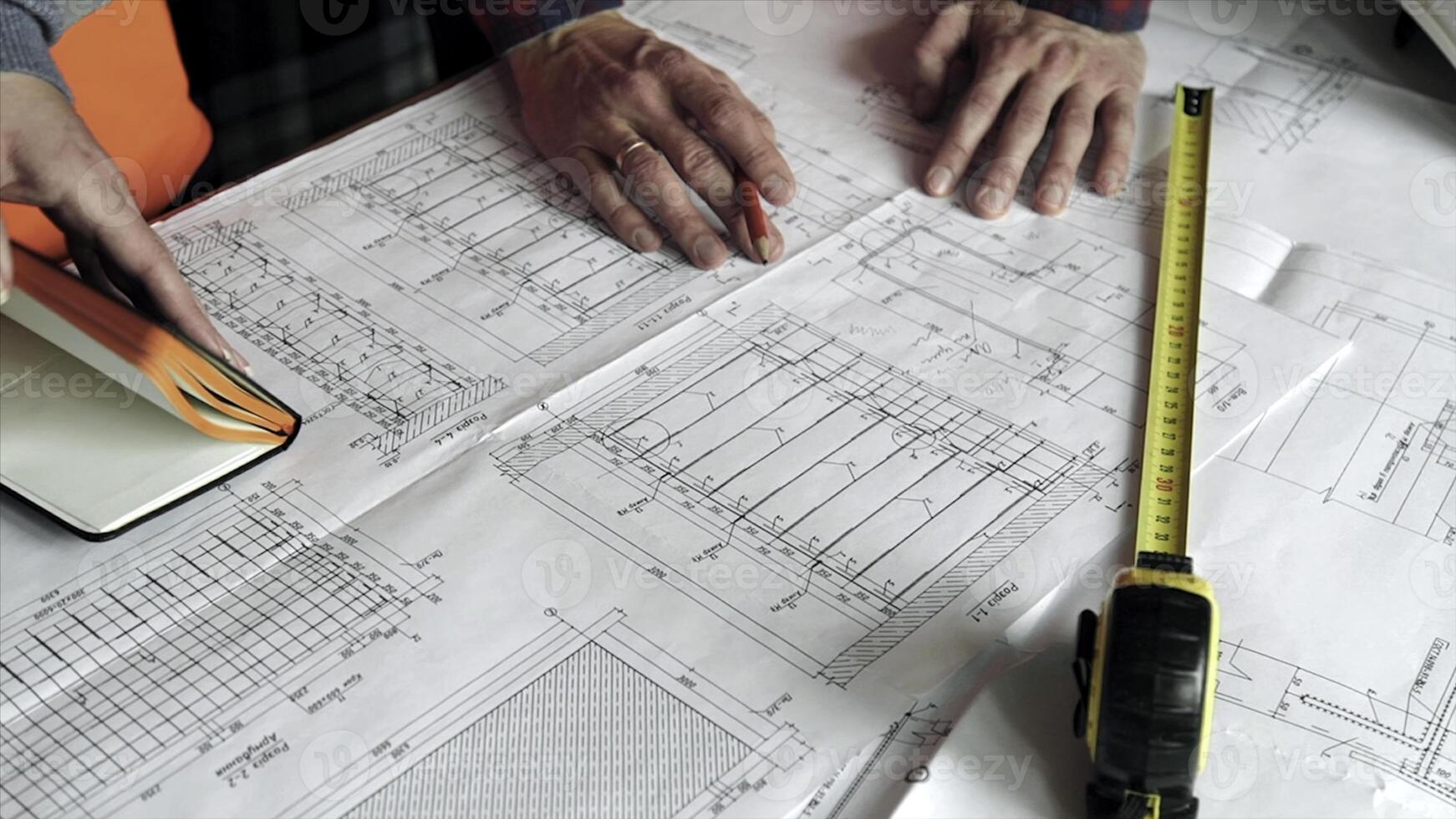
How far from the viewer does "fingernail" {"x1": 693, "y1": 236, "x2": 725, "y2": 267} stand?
1045 millimetres

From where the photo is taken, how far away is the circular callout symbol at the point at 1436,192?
1.11 m

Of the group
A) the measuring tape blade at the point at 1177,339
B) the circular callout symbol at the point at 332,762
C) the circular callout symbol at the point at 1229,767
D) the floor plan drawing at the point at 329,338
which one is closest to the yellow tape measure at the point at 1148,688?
the circular callout symbol at the point at 1229,767

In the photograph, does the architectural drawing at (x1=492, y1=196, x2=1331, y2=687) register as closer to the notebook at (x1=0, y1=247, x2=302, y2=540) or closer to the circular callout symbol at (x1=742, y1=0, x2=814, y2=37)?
the notebook at (x1=0, y1=247, x2=302, y2=540)

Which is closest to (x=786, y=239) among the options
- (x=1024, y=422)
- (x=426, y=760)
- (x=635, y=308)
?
(x=635, y=308)

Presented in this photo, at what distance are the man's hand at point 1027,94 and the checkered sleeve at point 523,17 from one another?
388mm

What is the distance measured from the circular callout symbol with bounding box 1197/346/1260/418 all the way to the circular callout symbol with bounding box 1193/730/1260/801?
0.95ft

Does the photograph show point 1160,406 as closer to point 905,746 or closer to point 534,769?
point 905,746

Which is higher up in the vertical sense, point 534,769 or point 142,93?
point 142,93

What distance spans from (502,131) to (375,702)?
701 millimetres

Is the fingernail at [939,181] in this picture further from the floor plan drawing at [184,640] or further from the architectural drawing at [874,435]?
the floor plan drawing at [184,640]

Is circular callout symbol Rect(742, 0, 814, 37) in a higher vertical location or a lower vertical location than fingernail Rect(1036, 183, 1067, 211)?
higher

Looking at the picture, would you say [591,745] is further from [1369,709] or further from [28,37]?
[28,37]

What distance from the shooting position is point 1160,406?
89 centimetres

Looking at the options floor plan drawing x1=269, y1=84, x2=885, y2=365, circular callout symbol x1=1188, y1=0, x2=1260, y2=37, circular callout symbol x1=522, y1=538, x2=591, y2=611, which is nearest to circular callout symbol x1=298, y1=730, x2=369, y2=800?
circular callout symbol x1=522, y1=538, x2=591, y2=611
